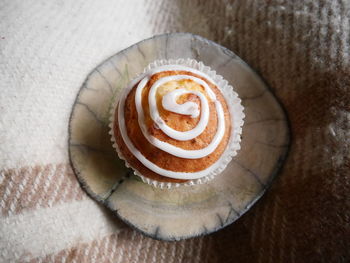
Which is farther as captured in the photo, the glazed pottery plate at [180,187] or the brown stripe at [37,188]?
the glazed pottery plate at [180,187]

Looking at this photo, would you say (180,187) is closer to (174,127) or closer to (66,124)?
(174,127)

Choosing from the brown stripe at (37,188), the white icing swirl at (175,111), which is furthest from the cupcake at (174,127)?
the brown stripe at (37,188)

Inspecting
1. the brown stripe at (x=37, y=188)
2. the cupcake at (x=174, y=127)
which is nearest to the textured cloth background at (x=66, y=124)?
the brown stripe at (x=37, y=188)

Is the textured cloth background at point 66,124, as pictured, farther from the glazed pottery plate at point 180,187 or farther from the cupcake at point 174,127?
the cupcake at point 174,127

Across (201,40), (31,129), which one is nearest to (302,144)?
(201,40)

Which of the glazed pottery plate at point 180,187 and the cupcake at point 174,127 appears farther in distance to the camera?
the glazed pottery plate at point 180,187

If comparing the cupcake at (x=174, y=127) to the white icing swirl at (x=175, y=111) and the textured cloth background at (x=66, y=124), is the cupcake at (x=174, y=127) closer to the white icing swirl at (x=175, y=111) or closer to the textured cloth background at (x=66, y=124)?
the white icing swirl at (x=175, y=111)

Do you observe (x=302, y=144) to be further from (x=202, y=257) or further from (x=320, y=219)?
(x=202, y=257)
